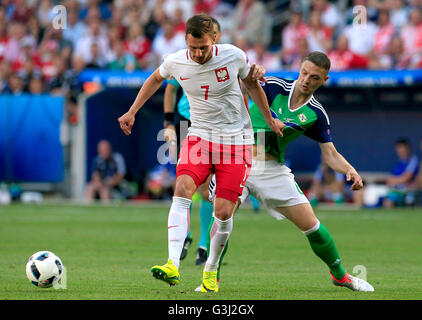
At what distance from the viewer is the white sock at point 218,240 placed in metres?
7.12

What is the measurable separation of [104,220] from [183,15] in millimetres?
7554

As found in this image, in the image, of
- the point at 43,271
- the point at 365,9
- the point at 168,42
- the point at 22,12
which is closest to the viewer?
the point at 43,271

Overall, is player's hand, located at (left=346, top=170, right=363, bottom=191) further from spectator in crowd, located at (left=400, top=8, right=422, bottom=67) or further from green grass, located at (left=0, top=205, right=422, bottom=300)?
spectator in crowd, located at (left=400, top=8, right=422, bottom=67)

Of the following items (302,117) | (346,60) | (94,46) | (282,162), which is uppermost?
(94,46)

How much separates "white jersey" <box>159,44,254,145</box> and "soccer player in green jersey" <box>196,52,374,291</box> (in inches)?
17.6

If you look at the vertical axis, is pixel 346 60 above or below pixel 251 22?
below

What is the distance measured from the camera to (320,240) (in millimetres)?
7531

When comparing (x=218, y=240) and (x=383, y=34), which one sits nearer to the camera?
(x=218, y=240)

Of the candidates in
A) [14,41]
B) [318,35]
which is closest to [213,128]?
[318,35]

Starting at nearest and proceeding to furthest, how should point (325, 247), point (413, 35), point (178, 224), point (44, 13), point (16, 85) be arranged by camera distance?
1. point (178, 224)
2. point (325, 247)
3. point (413, 35)
4. point (16, 85)
5. point (44, 13)

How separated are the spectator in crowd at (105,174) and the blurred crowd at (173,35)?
169cm

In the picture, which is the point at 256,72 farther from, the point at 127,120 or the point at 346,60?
the point at 346,60

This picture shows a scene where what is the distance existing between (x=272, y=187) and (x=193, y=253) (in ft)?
11.8

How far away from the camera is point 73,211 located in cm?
1731
